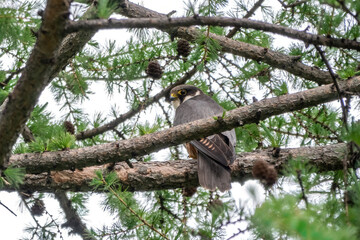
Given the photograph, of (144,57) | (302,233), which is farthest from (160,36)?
(302,233)

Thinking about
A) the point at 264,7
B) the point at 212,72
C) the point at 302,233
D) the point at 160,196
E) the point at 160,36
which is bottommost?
the point at 302,233

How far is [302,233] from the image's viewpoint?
4.12 ft

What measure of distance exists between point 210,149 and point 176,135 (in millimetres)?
995

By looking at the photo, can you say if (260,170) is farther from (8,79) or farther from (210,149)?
(8,79)

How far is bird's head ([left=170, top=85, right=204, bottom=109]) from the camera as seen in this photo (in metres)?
5.21

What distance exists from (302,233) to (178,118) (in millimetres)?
3431

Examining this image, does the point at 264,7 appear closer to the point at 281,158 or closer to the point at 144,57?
the point at 144,57

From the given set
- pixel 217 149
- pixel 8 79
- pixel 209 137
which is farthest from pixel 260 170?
pixel 8 79

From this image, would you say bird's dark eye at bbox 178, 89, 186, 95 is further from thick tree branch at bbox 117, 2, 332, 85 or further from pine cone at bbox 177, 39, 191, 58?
pine cone at bbox 177, 39, 191, 58

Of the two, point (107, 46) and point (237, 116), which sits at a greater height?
point (107, 46)

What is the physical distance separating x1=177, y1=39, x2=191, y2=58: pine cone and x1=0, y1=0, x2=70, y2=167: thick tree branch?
6.30ft

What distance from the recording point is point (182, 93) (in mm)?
5379

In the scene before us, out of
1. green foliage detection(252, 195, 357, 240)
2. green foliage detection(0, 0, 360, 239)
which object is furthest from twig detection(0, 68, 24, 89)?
green foliage detection(252, 195, 357, 240)

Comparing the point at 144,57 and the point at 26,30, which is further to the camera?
the point at 144,57
